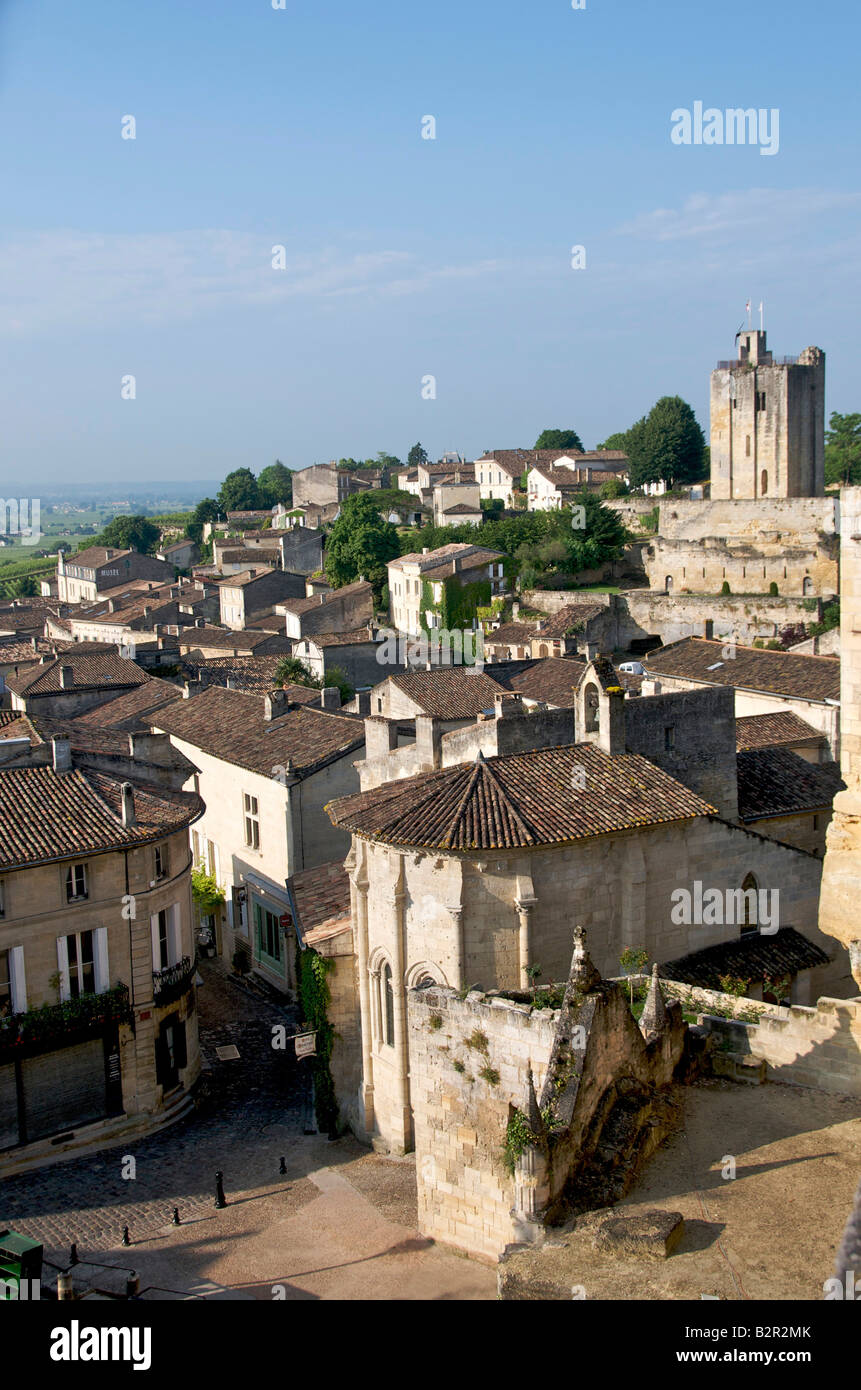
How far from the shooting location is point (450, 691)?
4106 centimetres

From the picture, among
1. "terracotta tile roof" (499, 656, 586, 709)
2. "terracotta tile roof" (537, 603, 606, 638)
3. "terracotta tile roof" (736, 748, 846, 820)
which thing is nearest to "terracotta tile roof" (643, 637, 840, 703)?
"terracotta tile roof" (499, 656, 586, 709)

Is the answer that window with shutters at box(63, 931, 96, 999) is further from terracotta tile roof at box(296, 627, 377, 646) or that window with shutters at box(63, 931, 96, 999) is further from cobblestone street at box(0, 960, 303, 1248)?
terracotta tile roof at box(296, 627, 377, 646)

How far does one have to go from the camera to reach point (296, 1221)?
20484 mm

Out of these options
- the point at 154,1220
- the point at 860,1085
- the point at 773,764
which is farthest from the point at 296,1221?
the point at 773,764

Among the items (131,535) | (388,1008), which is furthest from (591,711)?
(131,535)

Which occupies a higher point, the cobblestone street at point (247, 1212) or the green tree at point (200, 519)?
the green tree at point (200, 519)

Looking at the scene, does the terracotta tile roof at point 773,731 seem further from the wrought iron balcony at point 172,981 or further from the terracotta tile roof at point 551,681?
the wrought iron balcony at point 172,981

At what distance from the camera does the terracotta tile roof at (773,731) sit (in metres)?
32.2

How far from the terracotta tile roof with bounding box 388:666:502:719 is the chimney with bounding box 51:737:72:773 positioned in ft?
43.6

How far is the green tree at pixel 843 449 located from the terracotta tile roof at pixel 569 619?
152 feet

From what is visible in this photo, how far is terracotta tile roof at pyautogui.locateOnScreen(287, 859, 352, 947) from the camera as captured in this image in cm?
2458

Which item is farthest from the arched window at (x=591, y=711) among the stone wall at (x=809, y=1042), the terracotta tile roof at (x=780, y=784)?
the stone wall at (x=809, y=1042)

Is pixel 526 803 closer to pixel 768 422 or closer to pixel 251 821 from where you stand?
pixel 251 821
